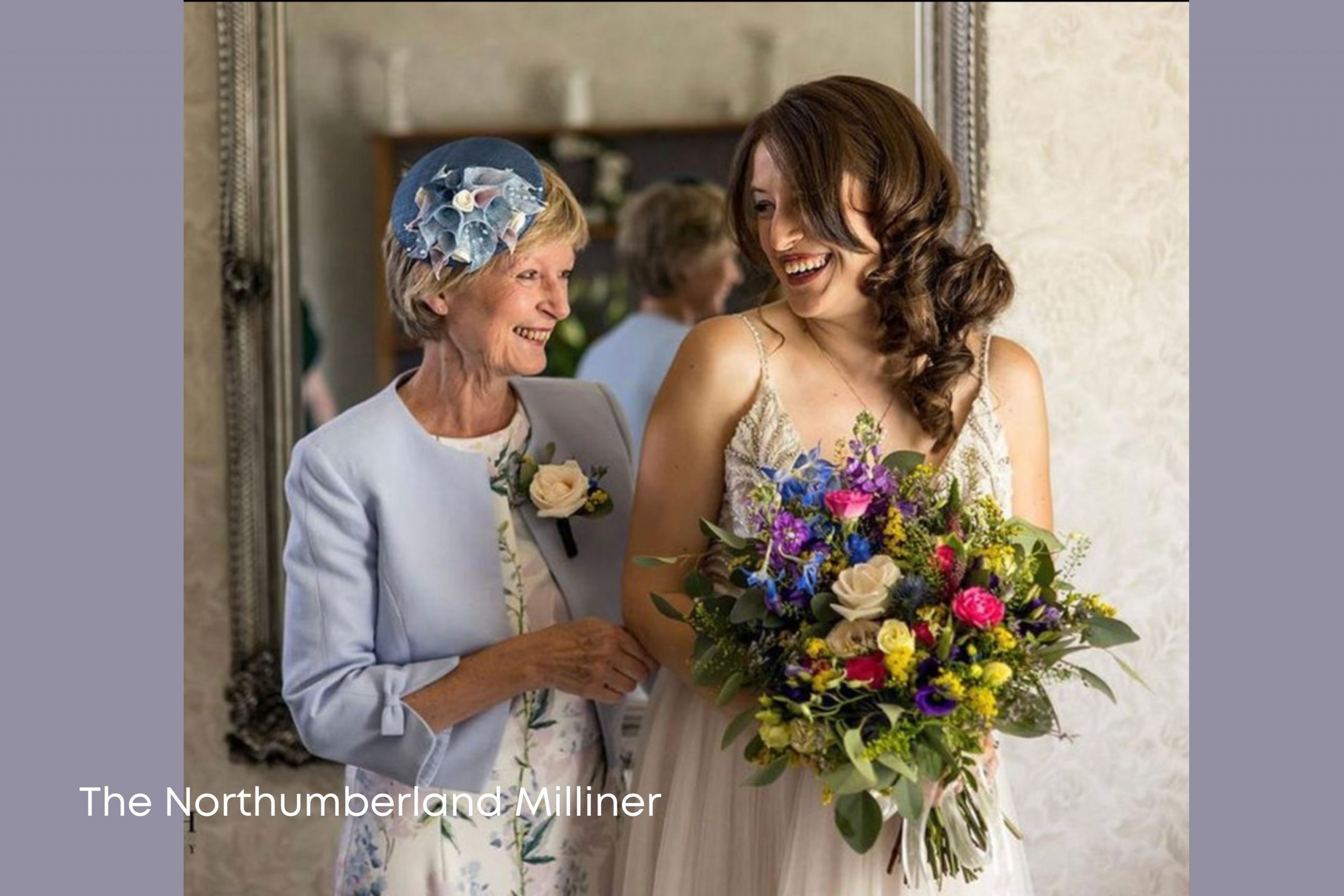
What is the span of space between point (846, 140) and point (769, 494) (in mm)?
589

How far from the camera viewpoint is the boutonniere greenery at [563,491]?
7.91 feet

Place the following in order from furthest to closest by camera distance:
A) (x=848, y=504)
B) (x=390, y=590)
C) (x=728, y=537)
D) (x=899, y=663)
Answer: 1. (x=390, y=590)
2. (x=728, y=537)
3. (x=848, y=504)
4. (x=899, y=663)

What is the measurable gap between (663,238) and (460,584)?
1275mm

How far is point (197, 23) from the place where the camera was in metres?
3.49

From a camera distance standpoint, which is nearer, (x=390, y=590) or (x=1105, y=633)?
(x=1105, y=633)

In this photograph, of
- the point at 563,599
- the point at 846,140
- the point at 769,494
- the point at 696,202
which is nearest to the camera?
the point at 769,494

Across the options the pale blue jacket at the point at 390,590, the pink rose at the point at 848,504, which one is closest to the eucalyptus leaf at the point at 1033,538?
the pink rose at the point at 848,504

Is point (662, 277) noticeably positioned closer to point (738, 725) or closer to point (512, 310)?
point (512, 310)

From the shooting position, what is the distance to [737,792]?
2.41m

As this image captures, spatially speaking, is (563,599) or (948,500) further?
(563,599)

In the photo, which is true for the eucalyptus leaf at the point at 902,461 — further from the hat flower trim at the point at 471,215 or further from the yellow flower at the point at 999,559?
the hat flower trim at the point at 471,215

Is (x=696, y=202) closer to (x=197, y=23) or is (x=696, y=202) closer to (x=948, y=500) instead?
(x=197, y=23)

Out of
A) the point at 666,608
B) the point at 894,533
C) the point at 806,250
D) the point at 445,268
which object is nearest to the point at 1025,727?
the point at 894,533

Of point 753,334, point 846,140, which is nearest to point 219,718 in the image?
point 753,334
